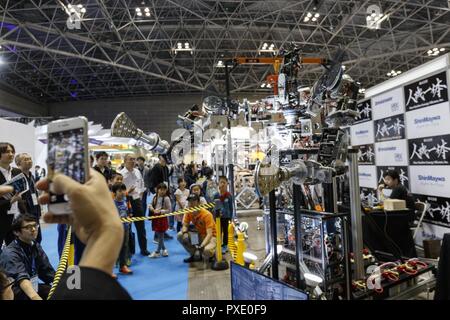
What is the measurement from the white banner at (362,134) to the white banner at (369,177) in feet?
1.88

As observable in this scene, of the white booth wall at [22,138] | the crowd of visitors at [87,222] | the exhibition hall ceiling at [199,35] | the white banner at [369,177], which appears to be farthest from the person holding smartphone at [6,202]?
the exhibition hall ceiling at [199,35]

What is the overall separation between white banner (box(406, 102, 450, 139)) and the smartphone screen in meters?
5.08

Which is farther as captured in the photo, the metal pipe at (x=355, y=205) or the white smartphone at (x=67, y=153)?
the metal pipe at (x=355, y=205)

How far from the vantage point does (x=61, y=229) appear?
393 cm

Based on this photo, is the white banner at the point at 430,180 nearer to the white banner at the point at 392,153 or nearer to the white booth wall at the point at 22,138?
the white banner at the point at 392,153

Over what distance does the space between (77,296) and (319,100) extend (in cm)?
299

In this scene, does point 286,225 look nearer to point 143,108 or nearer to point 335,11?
point 335,11

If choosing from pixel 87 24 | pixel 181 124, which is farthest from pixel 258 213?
pixel 87 24

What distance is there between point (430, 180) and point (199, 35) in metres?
12.0

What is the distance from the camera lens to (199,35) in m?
14.0

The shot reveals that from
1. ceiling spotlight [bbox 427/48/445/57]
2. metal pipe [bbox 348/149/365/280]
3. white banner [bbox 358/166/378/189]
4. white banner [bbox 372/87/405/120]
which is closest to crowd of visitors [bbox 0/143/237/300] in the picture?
metal pipe [bbox 348/149/365/280]

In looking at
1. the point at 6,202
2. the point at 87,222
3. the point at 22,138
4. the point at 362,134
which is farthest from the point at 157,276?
the point at 22,138

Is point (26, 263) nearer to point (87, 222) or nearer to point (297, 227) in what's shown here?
point (297, 227)

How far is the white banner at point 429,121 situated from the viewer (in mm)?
4391
